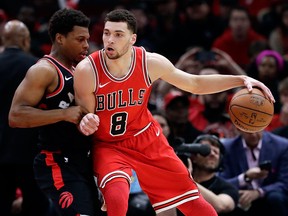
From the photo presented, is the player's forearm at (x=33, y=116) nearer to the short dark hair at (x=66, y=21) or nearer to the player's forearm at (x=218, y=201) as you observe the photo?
the short dark hair at (x=66, y=21)

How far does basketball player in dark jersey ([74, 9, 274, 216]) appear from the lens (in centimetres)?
508

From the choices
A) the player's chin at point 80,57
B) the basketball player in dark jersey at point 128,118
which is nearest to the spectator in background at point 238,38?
Result: the basketball player in dark jersey at point 128,118

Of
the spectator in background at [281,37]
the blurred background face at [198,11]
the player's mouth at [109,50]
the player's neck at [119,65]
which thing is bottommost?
the spectator in background at [281,37]

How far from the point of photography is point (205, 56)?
31.6 feet

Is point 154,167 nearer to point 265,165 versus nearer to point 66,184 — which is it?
point 66,184

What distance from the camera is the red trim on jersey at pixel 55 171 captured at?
5129 millimetres

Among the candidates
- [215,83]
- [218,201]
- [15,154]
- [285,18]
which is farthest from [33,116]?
[285,18]

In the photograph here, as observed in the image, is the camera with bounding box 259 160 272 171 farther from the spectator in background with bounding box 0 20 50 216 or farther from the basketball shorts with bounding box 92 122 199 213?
the spectator in background with bounding box 0 20 50 216

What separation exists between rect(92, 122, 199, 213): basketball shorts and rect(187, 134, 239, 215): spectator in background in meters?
1.40

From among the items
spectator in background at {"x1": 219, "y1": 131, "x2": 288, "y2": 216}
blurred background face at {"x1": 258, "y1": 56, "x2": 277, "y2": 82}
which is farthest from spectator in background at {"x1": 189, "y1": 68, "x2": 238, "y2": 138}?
spectator in background at {"x1": 219, "y1": 131, "x2": 288, "y2": 216}

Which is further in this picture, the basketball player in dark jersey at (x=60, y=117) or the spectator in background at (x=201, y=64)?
the spectator in background at (x=201, y=64)

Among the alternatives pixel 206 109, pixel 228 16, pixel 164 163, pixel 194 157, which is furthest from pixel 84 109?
pixel 228 16

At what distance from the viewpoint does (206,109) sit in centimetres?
874

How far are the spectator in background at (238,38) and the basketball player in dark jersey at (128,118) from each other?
200 inches
